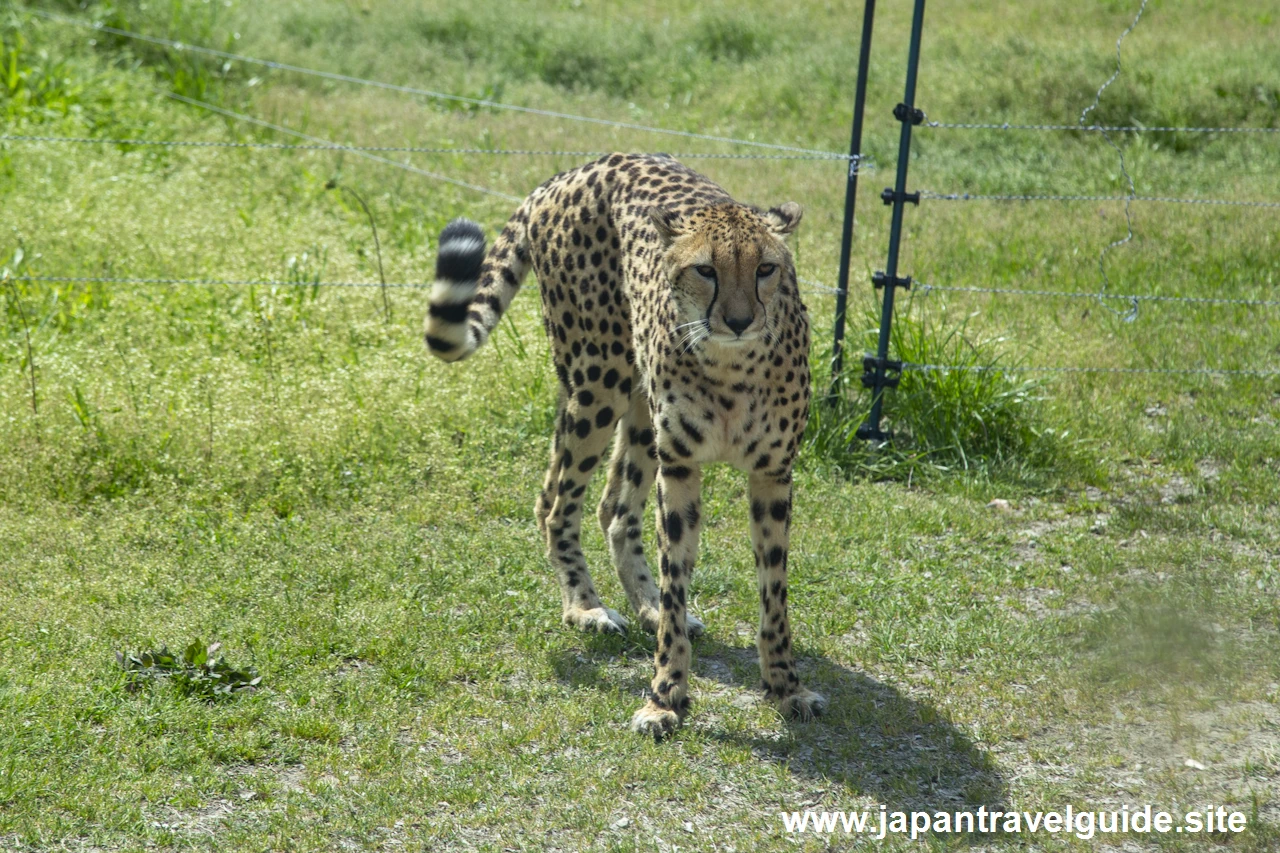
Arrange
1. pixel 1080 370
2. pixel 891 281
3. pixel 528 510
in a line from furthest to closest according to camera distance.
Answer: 1. pixel 1080 370
2. pixel 891 281
3. pixel 528 510

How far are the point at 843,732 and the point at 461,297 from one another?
69.3 inches

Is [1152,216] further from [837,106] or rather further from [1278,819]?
[1278,819]

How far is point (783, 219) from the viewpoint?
377 centimetres

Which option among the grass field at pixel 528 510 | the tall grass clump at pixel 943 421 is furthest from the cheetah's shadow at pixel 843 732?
the tall grass clump at pixel 943 421

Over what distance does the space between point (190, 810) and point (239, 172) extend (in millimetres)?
5917

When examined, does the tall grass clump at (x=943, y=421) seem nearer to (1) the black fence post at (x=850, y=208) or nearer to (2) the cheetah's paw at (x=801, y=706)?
(1) the black fence post at (x=850, y=208)

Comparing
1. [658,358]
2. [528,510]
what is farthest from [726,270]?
[528,510]

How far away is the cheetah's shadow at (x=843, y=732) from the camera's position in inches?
139

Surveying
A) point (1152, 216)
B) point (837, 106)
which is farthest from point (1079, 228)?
point (837, 106)

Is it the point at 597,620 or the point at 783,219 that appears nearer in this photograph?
the point at 783,219

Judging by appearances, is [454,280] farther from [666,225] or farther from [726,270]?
[726,270]

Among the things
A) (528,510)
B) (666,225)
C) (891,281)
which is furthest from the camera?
(891,281)

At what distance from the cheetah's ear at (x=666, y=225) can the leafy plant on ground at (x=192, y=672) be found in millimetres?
1838

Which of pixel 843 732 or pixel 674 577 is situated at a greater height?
pixel 674 577
